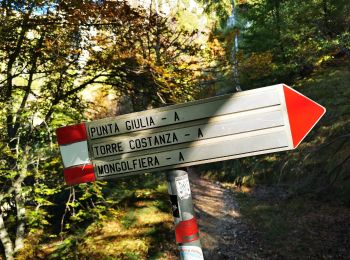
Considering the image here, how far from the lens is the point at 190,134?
77.3 inches

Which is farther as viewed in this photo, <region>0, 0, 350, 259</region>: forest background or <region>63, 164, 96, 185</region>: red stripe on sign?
<region>0, 0, 350, 259</region>: forest background

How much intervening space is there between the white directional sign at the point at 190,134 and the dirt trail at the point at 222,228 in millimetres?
6978

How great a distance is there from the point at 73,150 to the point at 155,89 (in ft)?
17.0

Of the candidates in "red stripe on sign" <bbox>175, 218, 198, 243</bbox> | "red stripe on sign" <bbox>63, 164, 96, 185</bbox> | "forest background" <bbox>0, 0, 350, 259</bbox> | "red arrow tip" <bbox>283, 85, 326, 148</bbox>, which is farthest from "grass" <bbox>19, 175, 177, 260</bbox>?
"red arrow tip" <bbox>283, 85, 326, 148</bbox>

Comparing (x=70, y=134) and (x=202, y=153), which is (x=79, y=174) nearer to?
(x=70, y=134)

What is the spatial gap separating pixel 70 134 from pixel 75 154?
13 centimetres

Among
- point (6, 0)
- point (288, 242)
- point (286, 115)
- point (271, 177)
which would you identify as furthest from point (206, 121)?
point (271, 177)

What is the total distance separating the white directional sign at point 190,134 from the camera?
1.86 m

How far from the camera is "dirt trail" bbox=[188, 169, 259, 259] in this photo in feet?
28.3

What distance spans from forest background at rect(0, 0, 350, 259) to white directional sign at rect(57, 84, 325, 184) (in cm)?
324

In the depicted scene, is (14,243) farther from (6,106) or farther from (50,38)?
(50,38)

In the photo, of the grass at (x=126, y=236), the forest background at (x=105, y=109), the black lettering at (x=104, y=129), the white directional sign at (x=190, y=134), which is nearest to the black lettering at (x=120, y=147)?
the white directional sign at (x=190, y=134)

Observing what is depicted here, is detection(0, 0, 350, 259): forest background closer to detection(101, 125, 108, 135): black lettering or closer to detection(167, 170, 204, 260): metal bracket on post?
detection(101, 125, 108, 135): black lettering

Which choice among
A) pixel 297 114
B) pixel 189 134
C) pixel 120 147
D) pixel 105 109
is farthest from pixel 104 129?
pixel 105 109
